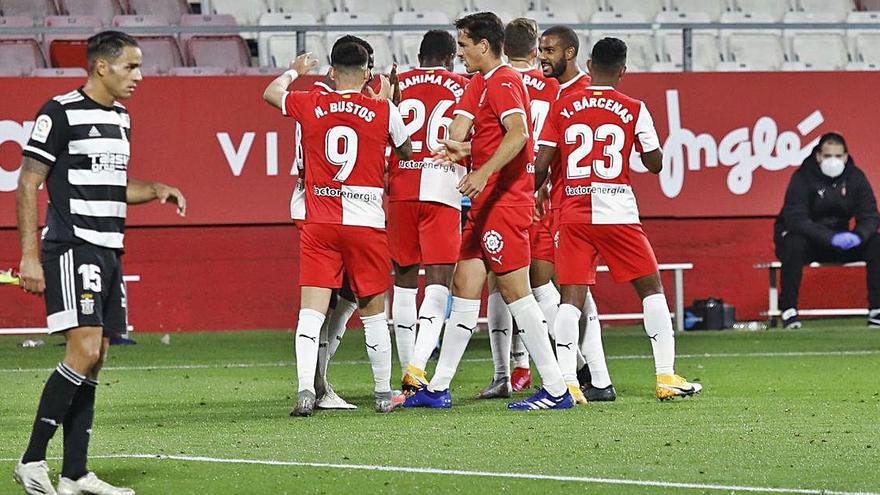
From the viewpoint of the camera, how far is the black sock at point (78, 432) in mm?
5879

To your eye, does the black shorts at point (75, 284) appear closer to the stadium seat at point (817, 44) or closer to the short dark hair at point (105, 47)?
the short dark hair at point (105, 47)

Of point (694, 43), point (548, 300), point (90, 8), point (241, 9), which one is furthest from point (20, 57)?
point (548, 300)

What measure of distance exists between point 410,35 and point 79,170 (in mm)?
11972

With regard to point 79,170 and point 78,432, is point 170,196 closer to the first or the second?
point 79,170

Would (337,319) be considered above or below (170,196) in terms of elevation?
below

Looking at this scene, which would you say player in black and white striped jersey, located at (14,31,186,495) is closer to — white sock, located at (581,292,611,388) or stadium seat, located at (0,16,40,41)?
white sock, located at (581,292,611,388)

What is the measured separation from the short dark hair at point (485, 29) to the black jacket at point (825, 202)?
811 cm

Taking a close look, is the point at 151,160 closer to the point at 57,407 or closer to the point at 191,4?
the point at 191,4

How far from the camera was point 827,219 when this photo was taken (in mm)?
16203

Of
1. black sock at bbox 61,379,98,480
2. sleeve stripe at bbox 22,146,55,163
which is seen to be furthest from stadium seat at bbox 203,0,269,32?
black sock at bbox 61,379,98,480

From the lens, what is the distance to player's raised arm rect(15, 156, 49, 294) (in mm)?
5820

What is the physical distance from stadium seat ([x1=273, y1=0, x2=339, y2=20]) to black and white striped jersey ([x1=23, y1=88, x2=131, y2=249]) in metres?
12.1

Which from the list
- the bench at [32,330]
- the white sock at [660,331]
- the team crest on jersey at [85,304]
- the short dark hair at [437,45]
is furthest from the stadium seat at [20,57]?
the team crest on jersey at [85,304]

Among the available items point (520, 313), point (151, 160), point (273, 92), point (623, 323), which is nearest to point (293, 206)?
point (273, 92)
